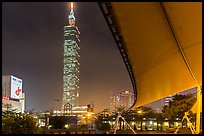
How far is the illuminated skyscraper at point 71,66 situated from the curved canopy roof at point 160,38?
138 metres

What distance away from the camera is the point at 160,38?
5.43 meters

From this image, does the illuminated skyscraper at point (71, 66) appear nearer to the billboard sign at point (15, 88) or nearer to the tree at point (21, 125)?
the billboard sign at point (15, 88)

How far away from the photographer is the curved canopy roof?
14.7 ft

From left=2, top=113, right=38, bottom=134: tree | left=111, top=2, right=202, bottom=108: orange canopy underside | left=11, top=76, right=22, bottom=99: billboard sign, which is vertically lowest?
left=2, top=113, right=38, bottom=134: tree

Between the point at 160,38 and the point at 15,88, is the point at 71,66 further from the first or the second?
the point at 160,38

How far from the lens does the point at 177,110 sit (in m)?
36.2

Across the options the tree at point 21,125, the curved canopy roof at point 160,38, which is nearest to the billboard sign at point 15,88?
the tree at point 21,125

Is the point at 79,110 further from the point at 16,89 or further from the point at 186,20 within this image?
the point at 186,20

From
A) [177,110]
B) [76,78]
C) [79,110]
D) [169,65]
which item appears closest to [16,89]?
[177,110]

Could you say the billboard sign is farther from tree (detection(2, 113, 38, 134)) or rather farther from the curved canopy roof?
the curved canopy roof

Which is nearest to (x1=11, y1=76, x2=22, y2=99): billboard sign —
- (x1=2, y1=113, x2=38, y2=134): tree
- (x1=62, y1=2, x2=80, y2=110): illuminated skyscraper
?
(x1=2, y1=113, x2=38, y2=134): tree

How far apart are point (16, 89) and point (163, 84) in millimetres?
64719

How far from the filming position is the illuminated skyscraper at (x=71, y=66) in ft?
488

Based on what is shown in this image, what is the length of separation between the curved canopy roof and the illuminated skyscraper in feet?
454
